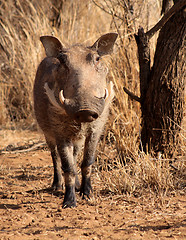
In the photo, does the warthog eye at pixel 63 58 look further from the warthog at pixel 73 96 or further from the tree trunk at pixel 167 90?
the tree trunk at pixel 167 90

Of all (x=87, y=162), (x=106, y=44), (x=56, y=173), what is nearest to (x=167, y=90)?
(x=106, y=44)

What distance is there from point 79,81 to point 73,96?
0.15 meters

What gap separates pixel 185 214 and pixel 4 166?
2368 mm

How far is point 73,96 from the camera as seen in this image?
2.85 meters

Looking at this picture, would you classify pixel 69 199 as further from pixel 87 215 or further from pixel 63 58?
pixel 63 58

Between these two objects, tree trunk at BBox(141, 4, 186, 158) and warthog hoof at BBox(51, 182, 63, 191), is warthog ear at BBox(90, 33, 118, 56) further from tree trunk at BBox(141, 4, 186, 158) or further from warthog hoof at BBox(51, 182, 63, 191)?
warthog hoof at BBox(51, 182, 63, 191)

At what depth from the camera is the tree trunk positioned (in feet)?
12.1

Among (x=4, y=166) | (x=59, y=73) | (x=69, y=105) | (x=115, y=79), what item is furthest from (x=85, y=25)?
(x=69, y=105)

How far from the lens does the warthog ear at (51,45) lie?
3.38 metres

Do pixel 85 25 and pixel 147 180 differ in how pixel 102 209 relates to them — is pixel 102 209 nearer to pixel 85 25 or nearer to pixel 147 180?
pixel 147 180

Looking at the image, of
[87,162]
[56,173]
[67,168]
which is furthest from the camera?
[56,173]

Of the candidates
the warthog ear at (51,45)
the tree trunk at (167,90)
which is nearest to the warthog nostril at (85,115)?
the warthog ear at (51,45)

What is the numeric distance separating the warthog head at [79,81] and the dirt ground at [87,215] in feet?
2.54

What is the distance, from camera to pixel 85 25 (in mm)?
7352
